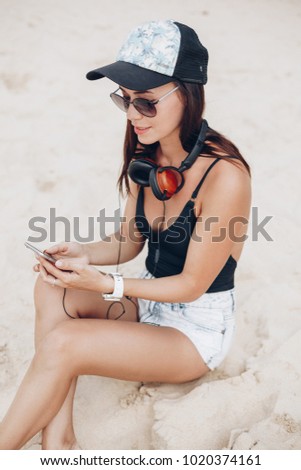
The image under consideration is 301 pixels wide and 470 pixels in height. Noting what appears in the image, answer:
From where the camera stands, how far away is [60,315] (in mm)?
2340

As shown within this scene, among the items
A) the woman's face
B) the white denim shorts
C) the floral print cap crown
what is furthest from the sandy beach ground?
the floral print cap crown

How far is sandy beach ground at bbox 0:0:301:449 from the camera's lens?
2.35 metres

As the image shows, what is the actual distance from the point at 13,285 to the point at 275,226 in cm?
164

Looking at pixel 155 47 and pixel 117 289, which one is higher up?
→ pixel 155 47

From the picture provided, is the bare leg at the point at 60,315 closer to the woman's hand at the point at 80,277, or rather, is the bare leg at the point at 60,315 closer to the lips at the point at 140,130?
the woman's hand at the point at 80,277

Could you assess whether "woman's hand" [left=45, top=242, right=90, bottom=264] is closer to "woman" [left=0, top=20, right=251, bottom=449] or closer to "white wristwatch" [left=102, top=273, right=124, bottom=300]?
"woman" [left=0, top=20, right=251, bottom=449]

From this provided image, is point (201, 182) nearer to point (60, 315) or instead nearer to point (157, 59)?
point (157, 59)

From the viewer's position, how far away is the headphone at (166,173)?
2209 millimetres

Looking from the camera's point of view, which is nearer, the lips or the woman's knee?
the woman's knee

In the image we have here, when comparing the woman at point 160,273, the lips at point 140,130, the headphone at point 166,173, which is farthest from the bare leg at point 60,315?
the lips at point 140,130

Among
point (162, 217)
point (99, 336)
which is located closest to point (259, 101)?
point (162, 217)

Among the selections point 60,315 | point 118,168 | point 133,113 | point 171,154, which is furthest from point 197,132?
point 118,168

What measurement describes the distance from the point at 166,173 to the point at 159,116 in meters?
0.22
